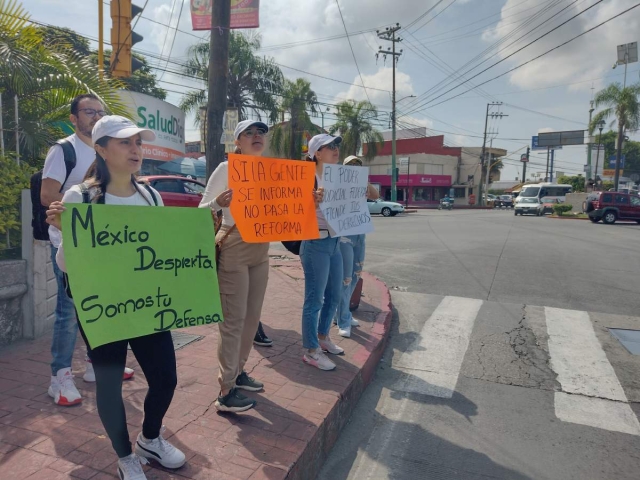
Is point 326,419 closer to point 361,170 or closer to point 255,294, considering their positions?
point 255,294

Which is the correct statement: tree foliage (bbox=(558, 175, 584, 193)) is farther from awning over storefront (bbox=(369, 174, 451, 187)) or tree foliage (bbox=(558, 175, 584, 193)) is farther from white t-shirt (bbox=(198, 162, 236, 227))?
white t-shirt (bbox=(198, 162, 236, 227))

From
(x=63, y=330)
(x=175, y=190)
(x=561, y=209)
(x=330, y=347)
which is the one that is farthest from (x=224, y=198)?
(x=561, y=209)

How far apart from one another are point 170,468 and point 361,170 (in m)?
A: 3.15

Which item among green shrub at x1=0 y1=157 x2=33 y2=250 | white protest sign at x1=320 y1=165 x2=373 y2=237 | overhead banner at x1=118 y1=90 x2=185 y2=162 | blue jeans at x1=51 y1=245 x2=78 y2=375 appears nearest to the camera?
blue jeans at x1=51 y1=245 x2=78 y2=375

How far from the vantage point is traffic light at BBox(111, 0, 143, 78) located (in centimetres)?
727

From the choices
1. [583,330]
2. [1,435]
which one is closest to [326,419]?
[1,435]

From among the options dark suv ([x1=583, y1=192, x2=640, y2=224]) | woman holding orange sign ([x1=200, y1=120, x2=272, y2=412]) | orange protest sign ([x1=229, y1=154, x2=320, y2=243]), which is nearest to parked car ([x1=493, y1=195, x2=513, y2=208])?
dark suv ([x1=583, y1=192, x2=640, y2=224])

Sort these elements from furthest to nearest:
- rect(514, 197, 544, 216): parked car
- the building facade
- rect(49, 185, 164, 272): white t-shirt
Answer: the building facade < rect(514, 197, 544, 216): parked car < rect(49, 185, 164, 272): white t-shirt

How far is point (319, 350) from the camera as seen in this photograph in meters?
4.05

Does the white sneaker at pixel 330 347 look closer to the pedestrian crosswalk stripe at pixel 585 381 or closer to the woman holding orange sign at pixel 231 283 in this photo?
the woman holding orange sign at pixel 231 283

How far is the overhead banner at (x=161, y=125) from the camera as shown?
19000mm

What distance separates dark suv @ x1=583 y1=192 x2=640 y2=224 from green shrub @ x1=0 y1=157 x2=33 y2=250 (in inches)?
1096

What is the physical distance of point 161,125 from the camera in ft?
67.2

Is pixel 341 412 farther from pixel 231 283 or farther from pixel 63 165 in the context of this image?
pixel 63 165
